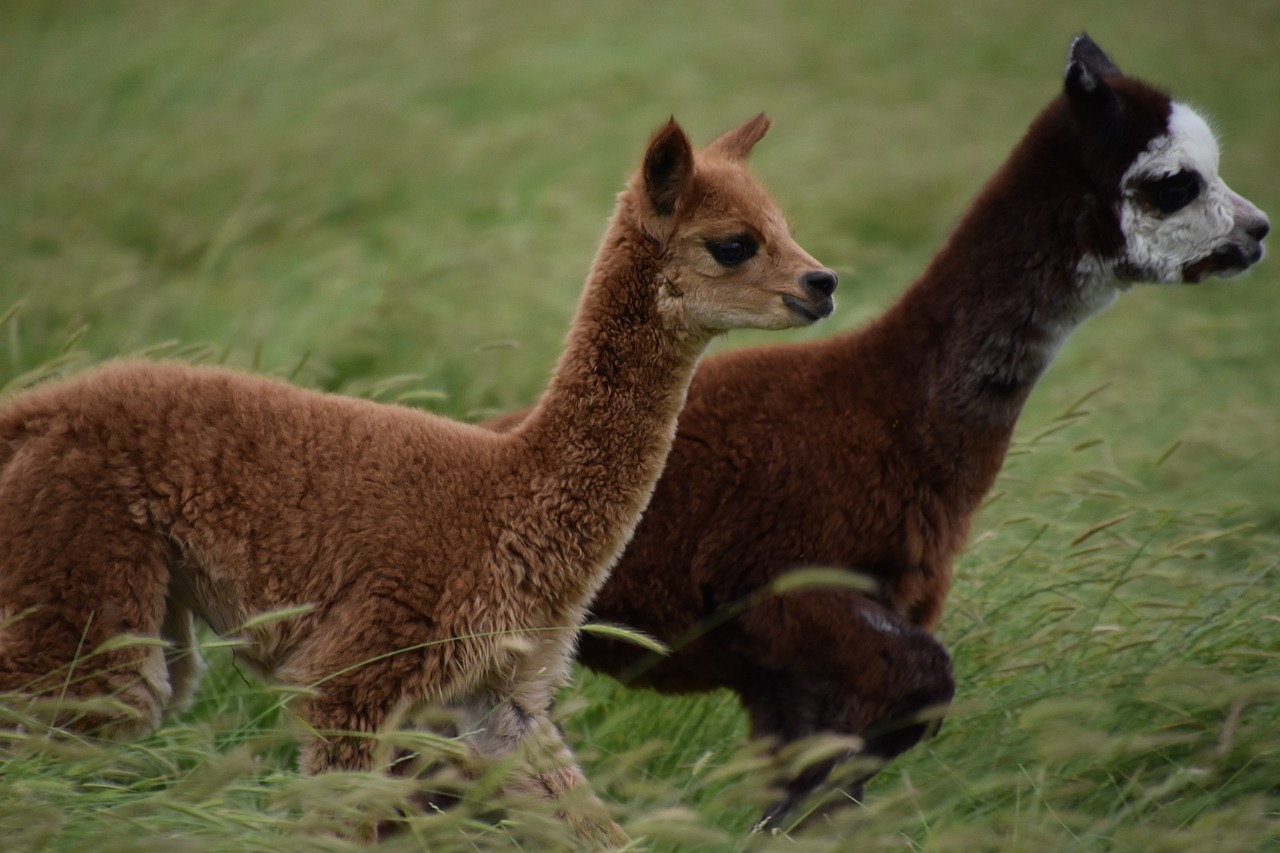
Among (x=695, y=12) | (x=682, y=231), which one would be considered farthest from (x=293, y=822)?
(x=695, y=12)

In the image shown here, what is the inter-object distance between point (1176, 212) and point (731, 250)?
1670 mm

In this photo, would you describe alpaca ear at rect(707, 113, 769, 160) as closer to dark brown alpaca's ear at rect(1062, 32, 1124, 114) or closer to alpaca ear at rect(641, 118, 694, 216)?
alpaca ear at rect(641, 118, 694, 216)

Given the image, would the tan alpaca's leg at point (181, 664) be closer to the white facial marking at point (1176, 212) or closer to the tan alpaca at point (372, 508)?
the tan alpaca at point (372, 508)

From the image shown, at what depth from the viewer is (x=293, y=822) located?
3.09 metres

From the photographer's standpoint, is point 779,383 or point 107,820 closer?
point 107,820

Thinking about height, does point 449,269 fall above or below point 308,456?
below

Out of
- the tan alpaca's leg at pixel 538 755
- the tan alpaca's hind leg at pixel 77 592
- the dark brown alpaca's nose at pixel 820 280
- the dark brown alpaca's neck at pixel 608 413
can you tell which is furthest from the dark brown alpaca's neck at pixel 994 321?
the tan alpaca's hind leg at pixel 77 592

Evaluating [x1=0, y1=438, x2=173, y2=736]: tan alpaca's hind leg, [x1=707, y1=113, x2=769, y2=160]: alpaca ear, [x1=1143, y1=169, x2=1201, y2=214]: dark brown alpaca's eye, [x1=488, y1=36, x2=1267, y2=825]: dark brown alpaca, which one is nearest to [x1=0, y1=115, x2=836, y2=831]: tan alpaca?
[x1=0, y1=438, x2=173, y2=736]: tan alpaca's hind leg

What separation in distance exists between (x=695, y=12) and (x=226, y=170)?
8.38 metres

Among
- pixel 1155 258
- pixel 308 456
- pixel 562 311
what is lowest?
pixel 562 311

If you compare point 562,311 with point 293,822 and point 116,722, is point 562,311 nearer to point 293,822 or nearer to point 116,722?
point 116,722

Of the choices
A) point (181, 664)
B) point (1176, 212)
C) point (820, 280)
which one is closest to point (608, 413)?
point (820, 280)

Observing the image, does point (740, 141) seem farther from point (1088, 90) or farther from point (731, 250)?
point (1088, 90)

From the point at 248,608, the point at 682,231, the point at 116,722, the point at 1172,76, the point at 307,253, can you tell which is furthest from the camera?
the point at 1172,76
